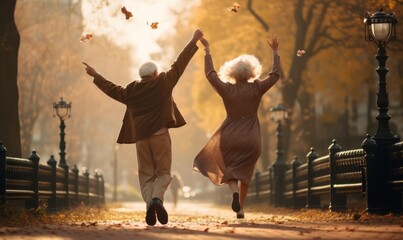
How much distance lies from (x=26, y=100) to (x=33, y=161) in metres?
28.7

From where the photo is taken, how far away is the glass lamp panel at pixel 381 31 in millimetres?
16156

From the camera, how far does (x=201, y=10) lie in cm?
3753

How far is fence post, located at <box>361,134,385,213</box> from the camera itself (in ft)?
50.1

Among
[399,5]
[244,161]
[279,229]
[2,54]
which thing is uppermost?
[399,5]

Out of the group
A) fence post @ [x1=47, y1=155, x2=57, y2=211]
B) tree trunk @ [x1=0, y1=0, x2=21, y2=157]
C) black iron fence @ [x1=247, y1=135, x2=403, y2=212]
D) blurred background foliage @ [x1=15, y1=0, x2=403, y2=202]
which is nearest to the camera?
black iron fence @ [x1=247, y1=135, x2=403, y2=212]

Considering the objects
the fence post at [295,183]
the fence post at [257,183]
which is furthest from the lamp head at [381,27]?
the fence post at [257,183]

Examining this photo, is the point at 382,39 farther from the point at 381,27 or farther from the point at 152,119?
the point at 152,119

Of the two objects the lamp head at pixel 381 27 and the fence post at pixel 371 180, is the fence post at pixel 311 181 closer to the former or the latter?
the lamp head at pixel 381 27

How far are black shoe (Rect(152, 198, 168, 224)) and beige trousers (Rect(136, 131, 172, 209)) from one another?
0.33 metres

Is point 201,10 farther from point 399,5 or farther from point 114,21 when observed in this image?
point 399,5

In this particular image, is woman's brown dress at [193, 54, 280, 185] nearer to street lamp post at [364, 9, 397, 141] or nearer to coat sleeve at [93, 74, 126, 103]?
coat sleeve at [93, 74, 126, 103]

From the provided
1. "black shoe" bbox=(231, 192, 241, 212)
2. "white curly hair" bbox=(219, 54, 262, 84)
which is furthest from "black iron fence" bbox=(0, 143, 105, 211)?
"black shoe" bbox=(231, 192, 241, 212)

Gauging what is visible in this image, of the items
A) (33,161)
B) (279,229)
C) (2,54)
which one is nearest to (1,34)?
(2,54)

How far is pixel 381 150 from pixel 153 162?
371 cm
